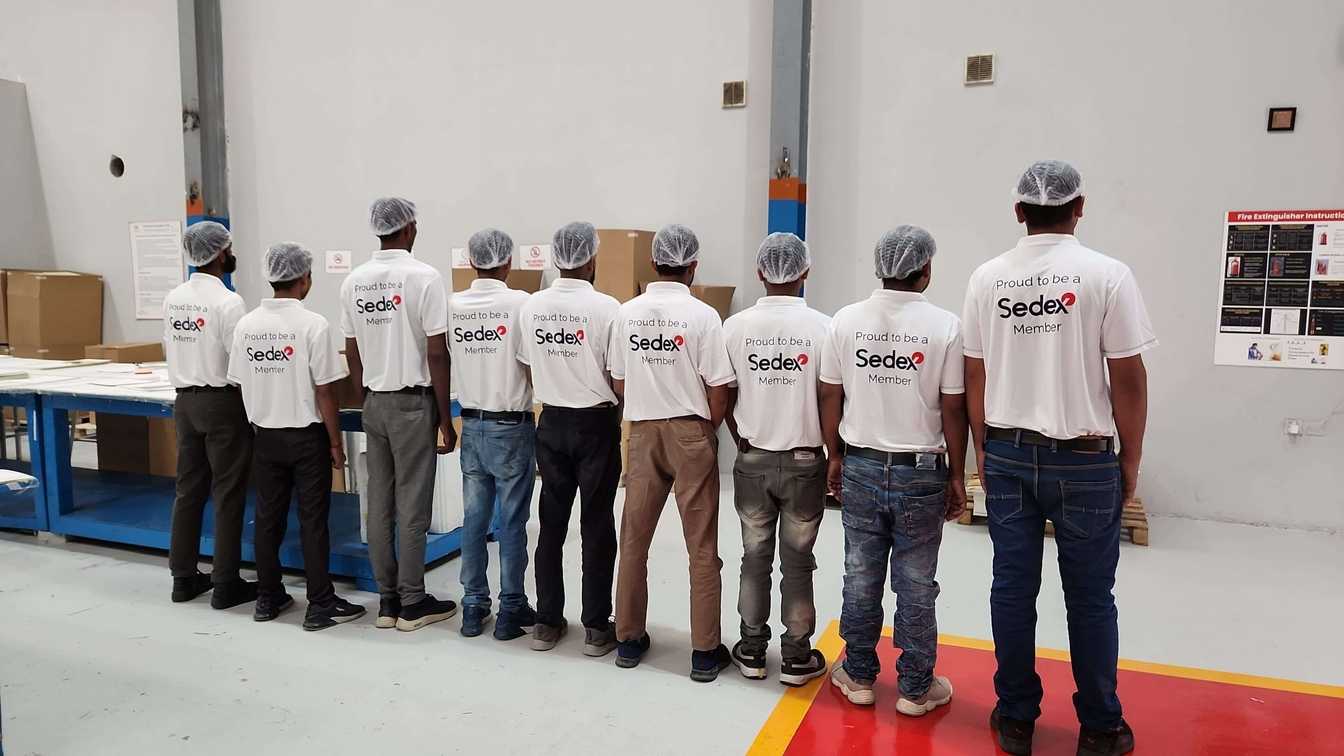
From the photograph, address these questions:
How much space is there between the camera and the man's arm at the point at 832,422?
3037mm

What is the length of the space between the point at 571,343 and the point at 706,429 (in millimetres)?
624

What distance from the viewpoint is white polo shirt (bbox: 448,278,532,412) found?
359cm

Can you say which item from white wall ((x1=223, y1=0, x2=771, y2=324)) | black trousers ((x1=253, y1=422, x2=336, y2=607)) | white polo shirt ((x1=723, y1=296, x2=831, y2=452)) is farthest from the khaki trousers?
white wall ((x1=223, y1=0, x2=771, y2=324))

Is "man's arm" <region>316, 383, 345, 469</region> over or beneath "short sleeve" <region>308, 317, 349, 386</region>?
beneath

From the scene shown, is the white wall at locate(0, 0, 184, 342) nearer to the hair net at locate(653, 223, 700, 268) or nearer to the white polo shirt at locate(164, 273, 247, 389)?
the white polo shirt at locate(164, 273, 247, 389)

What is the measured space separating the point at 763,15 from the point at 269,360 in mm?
4416

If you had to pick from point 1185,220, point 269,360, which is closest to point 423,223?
point 269,360

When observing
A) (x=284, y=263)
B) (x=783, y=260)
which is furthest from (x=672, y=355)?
(x=284, y=263)

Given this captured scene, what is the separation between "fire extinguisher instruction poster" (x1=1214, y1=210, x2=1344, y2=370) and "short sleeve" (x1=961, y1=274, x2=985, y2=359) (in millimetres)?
→ 3668

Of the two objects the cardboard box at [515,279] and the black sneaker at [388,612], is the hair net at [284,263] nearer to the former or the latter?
the black sneaker at [388,612]

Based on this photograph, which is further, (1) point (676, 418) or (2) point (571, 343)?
(2) point (571, 343)

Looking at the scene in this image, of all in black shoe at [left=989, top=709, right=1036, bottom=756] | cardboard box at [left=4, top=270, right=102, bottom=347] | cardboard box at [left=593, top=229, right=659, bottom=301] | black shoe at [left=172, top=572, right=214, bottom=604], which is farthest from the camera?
cardboard box at [left=4, top=270, right=102, bottom=347]

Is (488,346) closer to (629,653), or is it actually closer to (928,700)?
(629,653)

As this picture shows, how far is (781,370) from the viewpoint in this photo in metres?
3.08
